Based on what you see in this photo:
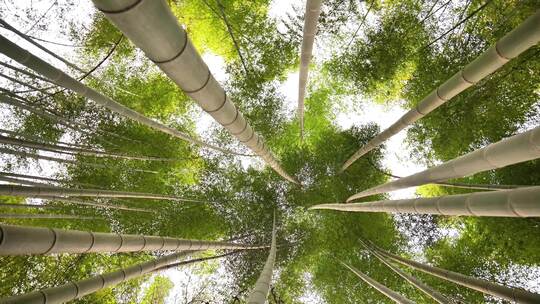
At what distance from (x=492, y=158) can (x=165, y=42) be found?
8.54 ft

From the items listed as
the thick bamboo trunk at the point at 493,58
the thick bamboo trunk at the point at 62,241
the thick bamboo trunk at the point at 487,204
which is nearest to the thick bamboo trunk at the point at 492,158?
the thick bamboo trunk at the point at 487,204

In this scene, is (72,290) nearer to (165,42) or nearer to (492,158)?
(165,42)

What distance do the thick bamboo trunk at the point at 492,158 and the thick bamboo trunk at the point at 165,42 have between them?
6.68 ft

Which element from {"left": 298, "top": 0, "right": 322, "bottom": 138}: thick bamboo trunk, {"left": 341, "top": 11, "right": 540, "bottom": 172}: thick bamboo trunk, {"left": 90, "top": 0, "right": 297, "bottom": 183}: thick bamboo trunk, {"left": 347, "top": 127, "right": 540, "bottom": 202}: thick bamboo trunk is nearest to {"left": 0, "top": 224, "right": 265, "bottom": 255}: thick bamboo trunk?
{"left": 90, "top": 0, "right": 297, "bottom": 183}: thick bamboo trunk

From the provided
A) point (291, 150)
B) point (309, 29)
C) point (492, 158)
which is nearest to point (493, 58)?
point (492, 158)

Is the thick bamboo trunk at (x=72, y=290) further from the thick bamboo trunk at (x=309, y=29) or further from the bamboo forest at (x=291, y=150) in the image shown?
the thick bamboo trunk at (x=309, y=29)

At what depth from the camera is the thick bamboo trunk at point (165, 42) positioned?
3.90ft

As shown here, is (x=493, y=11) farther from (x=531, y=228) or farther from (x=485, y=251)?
(x=485, y=251)

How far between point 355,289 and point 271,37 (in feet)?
25.4

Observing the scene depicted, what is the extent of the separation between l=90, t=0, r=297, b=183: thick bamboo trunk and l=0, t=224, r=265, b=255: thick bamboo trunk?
125cm

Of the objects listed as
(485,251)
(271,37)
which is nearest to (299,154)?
(271,37)

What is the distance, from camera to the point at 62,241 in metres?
2.34

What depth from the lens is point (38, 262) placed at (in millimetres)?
8539

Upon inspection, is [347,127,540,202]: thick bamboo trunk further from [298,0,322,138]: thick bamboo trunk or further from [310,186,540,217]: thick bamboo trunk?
[298,0,322,138]: thick bamboo trunk
